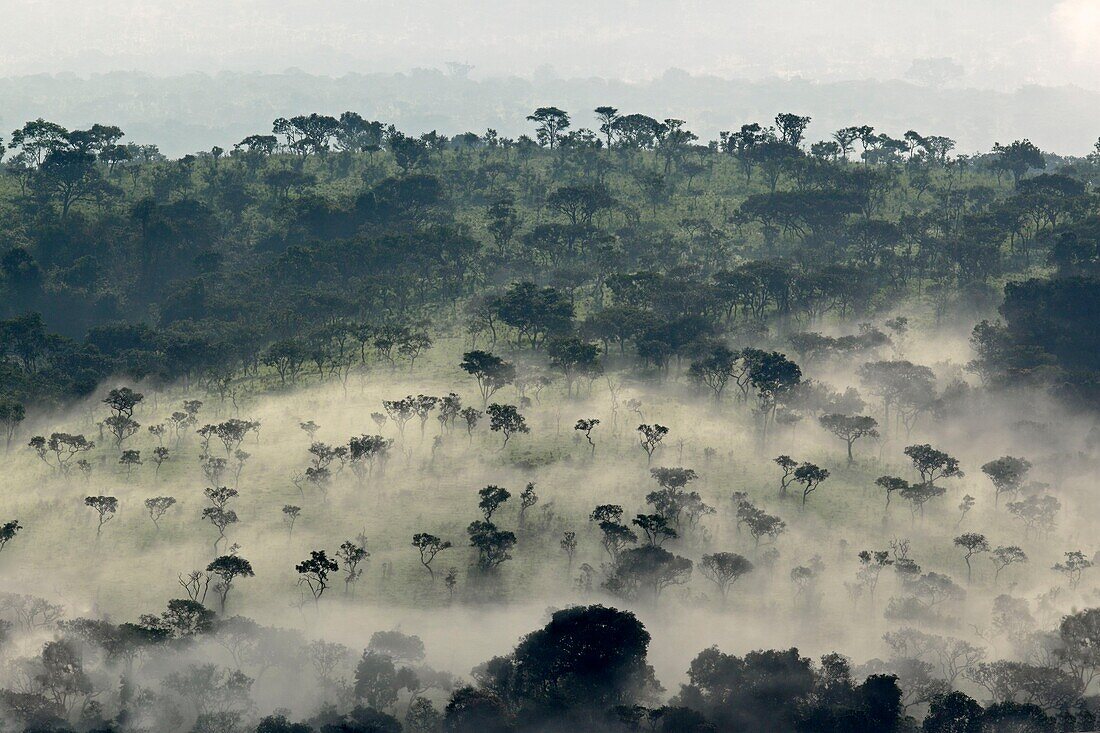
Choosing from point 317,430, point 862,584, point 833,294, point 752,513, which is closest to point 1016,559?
point 862,584

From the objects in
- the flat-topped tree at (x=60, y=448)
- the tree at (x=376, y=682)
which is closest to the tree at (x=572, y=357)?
the tree at (x=376, y=682)

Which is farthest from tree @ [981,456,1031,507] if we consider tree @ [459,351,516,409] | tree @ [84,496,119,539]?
tree @ [84,496,119,539]

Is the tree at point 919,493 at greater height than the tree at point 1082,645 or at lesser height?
greater

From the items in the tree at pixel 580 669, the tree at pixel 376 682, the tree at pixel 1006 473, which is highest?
the tree at pixel 1006 473

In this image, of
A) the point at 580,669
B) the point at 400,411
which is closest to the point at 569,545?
the point at 580,669

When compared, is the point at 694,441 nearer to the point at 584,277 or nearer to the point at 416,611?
the point at 416,611

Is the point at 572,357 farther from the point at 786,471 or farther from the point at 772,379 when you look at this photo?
the point at 786,471

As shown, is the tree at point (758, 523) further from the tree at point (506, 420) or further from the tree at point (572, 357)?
the tree at point (572, 357)
